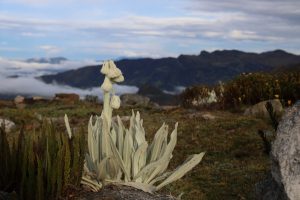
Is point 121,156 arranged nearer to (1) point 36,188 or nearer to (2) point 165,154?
(2) point 165,154

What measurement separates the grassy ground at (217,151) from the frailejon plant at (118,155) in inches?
80.5

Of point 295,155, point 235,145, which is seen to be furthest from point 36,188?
point 235,145

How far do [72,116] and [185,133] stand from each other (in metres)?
6.77

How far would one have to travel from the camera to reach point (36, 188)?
5715 millimetres

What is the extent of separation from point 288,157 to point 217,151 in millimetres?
6365

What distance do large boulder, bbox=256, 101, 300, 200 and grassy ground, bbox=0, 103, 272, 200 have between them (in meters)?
1.83

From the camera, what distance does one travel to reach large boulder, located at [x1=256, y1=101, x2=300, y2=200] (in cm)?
667

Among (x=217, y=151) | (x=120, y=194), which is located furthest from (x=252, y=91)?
(x=120, y=194)

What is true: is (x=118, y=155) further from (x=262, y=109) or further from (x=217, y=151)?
(x=262, y=109)

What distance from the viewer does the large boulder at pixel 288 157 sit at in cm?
667

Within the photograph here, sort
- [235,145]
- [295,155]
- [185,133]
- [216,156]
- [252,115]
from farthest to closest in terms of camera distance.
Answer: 1. [252,115]
2. [185,133]
3. [235,145]
4. [216,156]
5. [295,155]

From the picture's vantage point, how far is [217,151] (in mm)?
13125

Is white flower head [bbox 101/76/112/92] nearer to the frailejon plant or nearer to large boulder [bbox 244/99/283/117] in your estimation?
the frailejon plant

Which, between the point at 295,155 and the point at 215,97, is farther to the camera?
A: the point at 215,97
